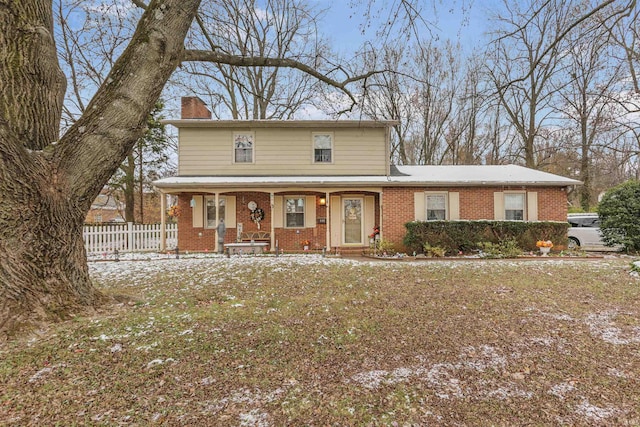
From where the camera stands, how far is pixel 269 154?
12.7 m

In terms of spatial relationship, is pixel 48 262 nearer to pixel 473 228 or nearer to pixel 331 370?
pixel 331 370

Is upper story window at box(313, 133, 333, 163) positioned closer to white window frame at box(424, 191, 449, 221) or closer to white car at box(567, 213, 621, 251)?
white window frame at box(424, 191, 449, 221)

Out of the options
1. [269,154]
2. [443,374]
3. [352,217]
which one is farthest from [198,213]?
[443,374]

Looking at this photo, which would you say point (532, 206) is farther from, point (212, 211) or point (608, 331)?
point (212, 211)

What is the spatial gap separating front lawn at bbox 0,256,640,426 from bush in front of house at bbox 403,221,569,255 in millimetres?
5124

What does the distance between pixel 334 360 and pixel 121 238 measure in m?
12.1

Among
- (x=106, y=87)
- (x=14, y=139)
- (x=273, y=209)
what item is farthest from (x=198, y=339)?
(x=273, y=209)

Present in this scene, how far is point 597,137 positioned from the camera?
19.2 m

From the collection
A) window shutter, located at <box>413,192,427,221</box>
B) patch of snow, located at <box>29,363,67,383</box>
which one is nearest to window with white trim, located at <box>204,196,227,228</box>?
window shutter, located at <box>413,192,427,221</box>

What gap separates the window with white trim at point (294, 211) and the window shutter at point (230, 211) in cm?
201

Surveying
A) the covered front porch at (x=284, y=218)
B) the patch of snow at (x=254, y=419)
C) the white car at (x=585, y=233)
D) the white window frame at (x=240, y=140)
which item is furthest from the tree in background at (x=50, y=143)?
the white car at (x=585, y=233)

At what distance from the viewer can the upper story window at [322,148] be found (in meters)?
12.8

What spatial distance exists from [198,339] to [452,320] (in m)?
3.25

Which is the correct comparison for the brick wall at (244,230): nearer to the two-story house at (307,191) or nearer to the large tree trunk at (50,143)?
the two-story house at (307,191)
